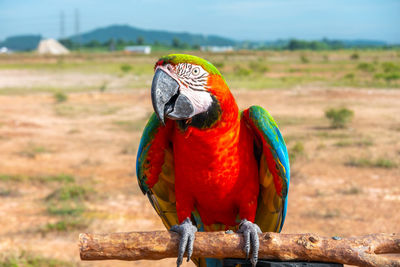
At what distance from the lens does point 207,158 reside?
9.46 feet

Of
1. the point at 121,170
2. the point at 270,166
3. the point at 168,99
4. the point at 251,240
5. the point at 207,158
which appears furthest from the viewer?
the point at 121,170

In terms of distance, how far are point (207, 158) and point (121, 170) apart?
26.7 ft

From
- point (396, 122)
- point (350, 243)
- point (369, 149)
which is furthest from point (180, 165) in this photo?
point (396, 122)

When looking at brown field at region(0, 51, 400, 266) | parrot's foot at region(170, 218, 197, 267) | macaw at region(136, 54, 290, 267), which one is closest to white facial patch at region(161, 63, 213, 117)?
macaw at region(136, 54, 290, 267)

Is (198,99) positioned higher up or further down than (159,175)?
higher up

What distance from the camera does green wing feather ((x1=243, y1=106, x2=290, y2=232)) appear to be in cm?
297

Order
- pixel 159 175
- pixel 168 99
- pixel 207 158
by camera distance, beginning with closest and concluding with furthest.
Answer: pixel 168 99 → pixel 207 158 → pixel 159 175

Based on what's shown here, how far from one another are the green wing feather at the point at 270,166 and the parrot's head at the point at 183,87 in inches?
20.0

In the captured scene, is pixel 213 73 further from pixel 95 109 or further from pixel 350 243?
pixel 95 109

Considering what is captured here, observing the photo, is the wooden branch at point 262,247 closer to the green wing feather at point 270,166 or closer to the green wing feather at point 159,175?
the green wing feather at point 270,166

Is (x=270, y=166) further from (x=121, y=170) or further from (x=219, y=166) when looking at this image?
(x=121, y=170)

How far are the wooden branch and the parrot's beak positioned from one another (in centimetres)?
75

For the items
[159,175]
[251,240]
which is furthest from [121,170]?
[251,240]

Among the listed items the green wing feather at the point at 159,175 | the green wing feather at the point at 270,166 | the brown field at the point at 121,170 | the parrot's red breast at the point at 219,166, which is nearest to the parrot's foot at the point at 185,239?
the parrot's red breast at the point at 219,166
